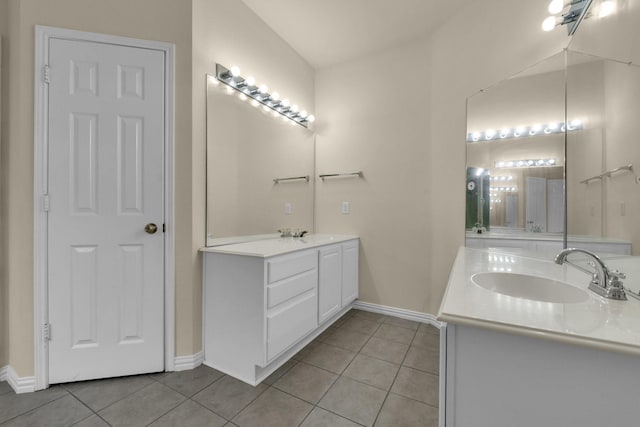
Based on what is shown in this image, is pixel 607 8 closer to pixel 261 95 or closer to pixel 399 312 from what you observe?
pixel 261 95

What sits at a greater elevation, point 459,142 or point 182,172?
point 459,142

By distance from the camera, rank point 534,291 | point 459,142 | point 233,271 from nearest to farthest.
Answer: point 534,291 → point 233,271 → point 459,142

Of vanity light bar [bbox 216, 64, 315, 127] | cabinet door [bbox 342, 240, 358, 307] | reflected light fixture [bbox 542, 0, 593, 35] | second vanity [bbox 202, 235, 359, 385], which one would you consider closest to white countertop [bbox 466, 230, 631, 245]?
cabinet door [bbox 342, 240, 358, 307]

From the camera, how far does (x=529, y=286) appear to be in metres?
1.17

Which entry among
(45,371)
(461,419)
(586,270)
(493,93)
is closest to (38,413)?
(45,371)

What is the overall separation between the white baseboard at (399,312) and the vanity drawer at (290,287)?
971 millimetres

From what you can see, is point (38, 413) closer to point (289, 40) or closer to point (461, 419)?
point (461, 419)

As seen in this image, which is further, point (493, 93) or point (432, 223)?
point (432, 223)

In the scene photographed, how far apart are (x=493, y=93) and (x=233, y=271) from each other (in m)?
2.25

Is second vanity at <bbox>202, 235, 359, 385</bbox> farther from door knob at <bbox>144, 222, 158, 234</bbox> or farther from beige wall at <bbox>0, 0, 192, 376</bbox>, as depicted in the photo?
beige wall at <bbox>0, 0, 192, 376</bbox>

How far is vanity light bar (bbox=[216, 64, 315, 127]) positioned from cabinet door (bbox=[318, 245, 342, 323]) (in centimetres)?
142

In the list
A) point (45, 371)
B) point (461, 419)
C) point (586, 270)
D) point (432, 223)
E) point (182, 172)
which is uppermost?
point (182, 172)

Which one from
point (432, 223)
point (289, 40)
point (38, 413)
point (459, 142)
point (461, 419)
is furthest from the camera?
point (289, 40)

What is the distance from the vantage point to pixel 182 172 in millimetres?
1747
